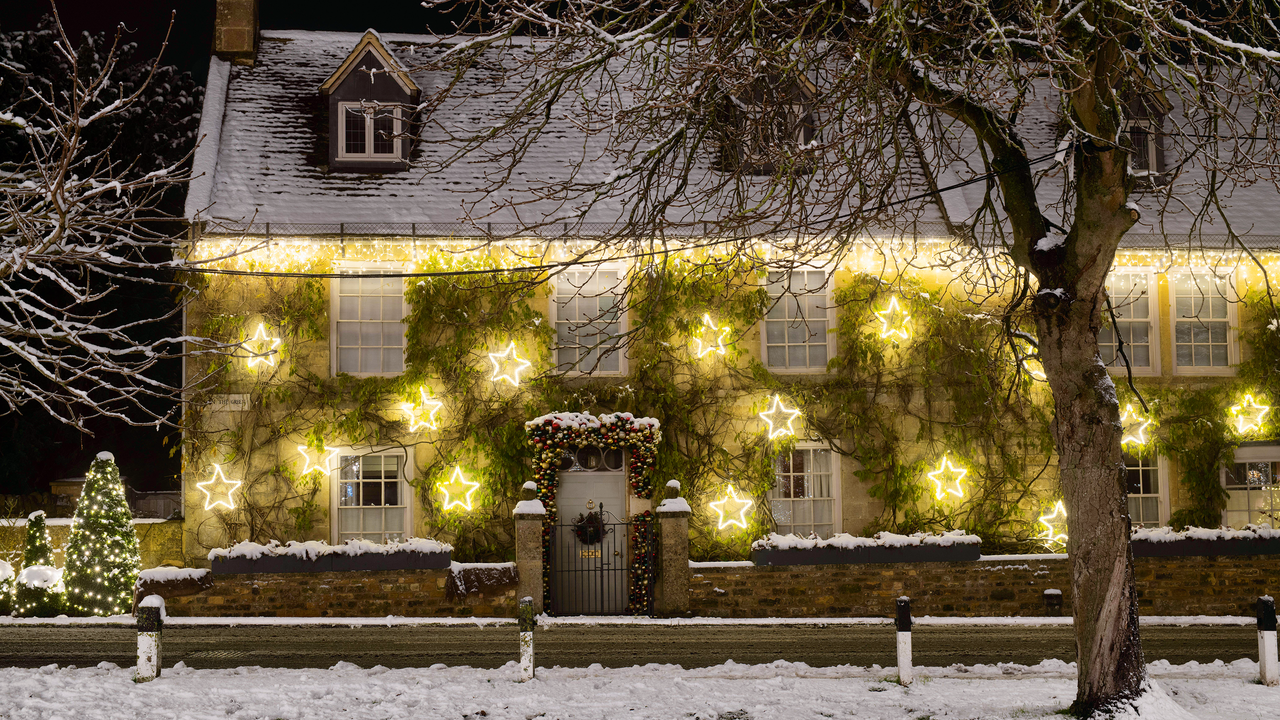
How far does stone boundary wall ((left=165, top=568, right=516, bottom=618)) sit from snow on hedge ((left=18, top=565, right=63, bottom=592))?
10.2 ft

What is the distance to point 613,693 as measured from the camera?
8.51 metres

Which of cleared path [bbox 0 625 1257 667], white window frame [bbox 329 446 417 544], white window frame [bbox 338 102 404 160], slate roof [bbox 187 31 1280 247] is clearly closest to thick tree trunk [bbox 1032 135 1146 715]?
cleared path [bbox 0 625 1257 667]

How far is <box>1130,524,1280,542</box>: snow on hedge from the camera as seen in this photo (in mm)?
14398

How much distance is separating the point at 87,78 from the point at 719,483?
16.1 meters

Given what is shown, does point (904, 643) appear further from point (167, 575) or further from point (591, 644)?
point (167, 575)

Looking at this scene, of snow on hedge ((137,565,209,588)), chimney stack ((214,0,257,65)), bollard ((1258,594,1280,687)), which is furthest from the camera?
chimney stack ((214,0,257,65))

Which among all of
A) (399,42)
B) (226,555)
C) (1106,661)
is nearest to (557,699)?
(1106,661)

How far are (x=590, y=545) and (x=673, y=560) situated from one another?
66.5 inches

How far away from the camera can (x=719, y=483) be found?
15336 millimetres

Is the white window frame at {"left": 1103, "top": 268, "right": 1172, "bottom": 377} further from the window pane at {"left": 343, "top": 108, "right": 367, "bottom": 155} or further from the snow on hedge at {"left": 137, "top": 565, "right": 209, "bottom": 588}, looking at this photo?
the snow on hedge at {"left": 137, "top": 565, "right": 209, "bottom": 588}

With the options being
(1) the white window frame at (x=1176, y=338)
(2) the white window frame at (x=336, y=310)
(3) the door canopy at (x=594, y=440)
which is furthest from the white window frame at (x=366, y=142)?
(1) the white window frame at (x=1176, y=338)

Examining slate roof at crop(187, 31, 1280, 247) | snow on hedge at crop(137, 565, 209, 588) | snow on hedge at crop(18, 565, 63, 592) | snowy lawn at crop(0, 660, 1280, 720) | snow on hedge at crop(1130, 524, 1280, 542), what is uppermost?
slate roof at crop(187, 31, 1280, 247)

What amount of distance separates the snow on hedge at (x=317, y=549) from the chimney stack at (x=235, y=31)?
876 cm

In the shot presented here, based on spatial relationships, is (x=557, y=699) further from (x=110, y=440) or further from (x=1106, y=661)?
(x=110, y=440)
